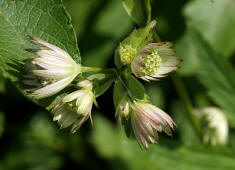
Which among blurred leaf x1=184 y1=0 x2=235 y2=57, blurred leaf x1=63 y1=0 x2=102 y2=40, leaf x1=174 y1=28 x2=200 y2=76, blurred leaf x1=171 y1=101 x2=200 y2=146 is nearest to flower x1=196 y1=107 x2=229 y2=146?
blurred leaf x1=184 y1=0 x2=235 y2=57

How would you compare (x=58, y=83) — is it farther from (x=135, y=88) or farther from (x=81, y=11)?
(x=81, y=11)

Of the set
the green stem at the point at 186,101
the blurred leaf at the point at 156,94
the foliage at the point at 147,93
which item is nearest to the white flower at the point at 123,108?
the green stem at the point at 186,101

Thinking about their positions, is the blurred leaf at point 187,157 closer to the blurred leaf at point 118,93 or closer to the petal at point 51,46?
the blurred leaf at point 118,93

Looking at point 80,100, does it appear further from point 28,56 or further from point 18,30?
point 18,30

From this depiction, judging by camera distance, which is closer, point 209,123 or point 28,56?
point 28,56

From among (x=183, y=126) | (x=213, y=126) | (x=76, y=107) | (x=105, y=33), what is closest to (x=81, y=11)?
(x=105, y=33)

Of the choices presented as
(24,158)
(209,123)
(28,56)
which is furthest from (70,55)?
(24,158)
